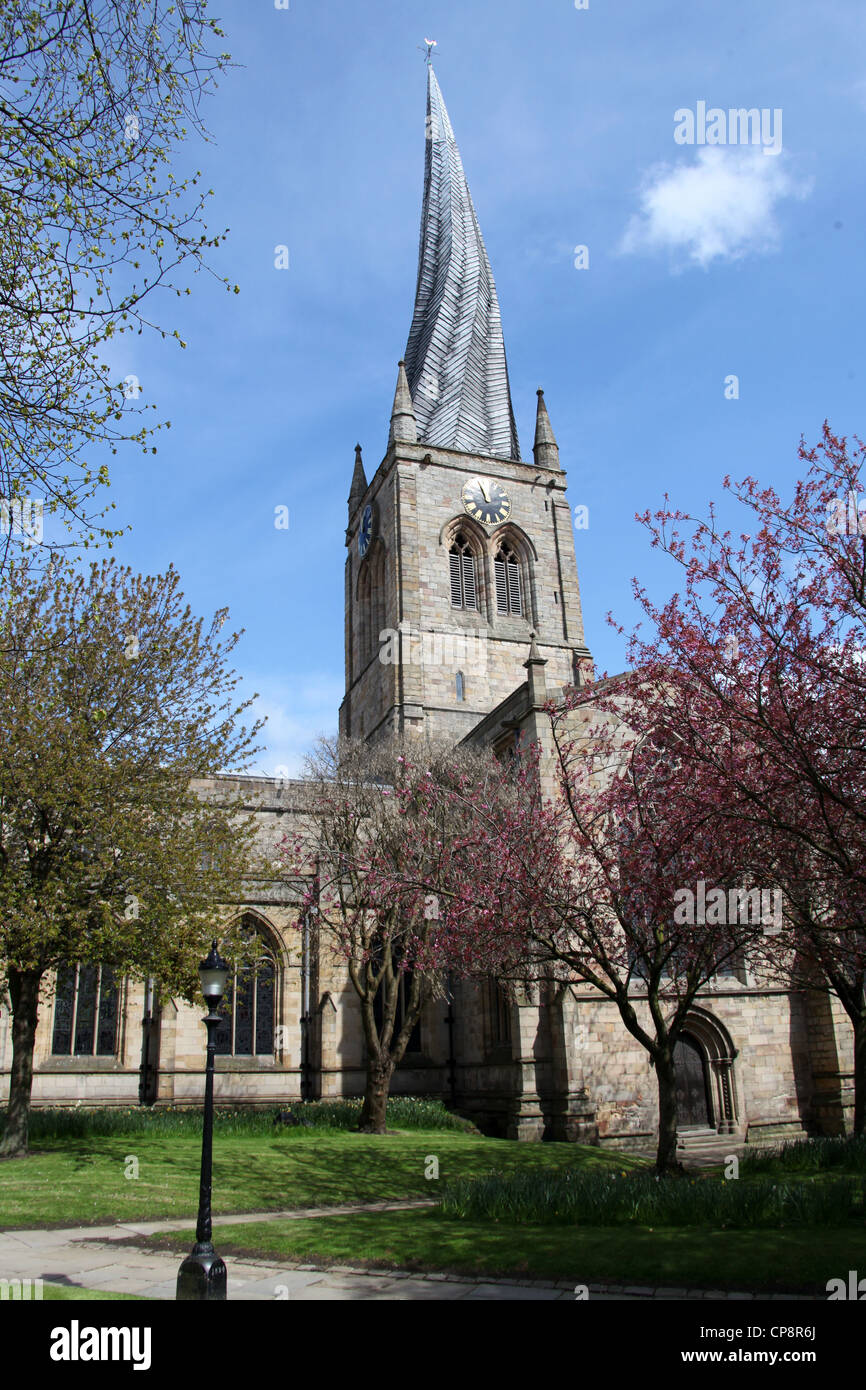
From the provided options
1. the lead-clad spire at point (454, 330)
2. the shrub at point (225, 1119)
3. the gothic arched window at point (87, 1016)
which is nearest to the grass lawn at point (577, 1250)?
the shrub at point (225, 1119)

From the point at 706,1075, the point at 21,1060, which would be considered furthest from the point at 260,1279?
the point at 706,1075

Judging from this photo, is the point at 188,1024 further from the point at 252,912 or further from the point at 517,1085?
the point at 517,1085

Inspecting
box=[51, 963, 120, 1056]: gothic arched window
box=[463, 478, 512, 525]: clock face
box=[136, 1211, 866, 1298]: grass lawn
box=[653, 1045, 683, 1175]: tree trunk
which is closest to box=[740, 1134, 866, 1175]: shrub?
box=[653, 1045, 683, 1175]: tree trunk

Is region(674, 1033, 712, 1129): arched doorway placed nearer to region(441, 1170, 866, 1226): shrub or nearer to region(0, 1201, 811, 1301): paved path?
region(441, 1170, 866, 1226): shrub

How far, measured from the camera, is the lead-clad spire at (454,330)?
158 feet

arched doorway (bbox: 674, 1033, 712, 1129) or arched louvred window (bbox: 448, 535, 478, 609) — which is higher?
arched louvred window (bbox: 448, 535, 478, 609)

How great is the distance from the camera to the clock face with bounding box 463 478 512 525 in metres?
43.5

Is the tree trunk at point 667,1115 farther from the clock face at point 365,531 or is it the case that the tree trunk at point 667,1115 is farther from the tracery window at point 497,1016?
the clock face at point 365,531

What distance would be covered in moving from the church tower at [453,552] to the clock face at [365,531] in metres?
0.08

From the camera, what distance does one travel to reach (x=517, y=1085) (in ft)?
72.9

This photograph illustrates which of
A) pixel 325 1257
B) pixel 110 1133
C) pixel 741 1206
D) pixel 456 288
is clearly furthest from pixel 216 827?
pixel 456 288

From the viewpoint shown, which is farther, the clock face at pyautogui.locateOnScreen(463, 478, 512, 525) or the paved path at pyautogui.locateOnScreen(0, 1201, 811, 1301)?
the clock face at pyautogui.locateOnScreen(463, 478, 512, 525)

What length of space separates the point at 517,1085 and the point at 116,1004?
36.8 feet

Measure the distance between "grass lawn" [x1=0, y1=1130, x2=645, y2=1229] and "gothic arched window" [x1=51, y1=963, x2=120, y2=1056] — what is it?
666cm
